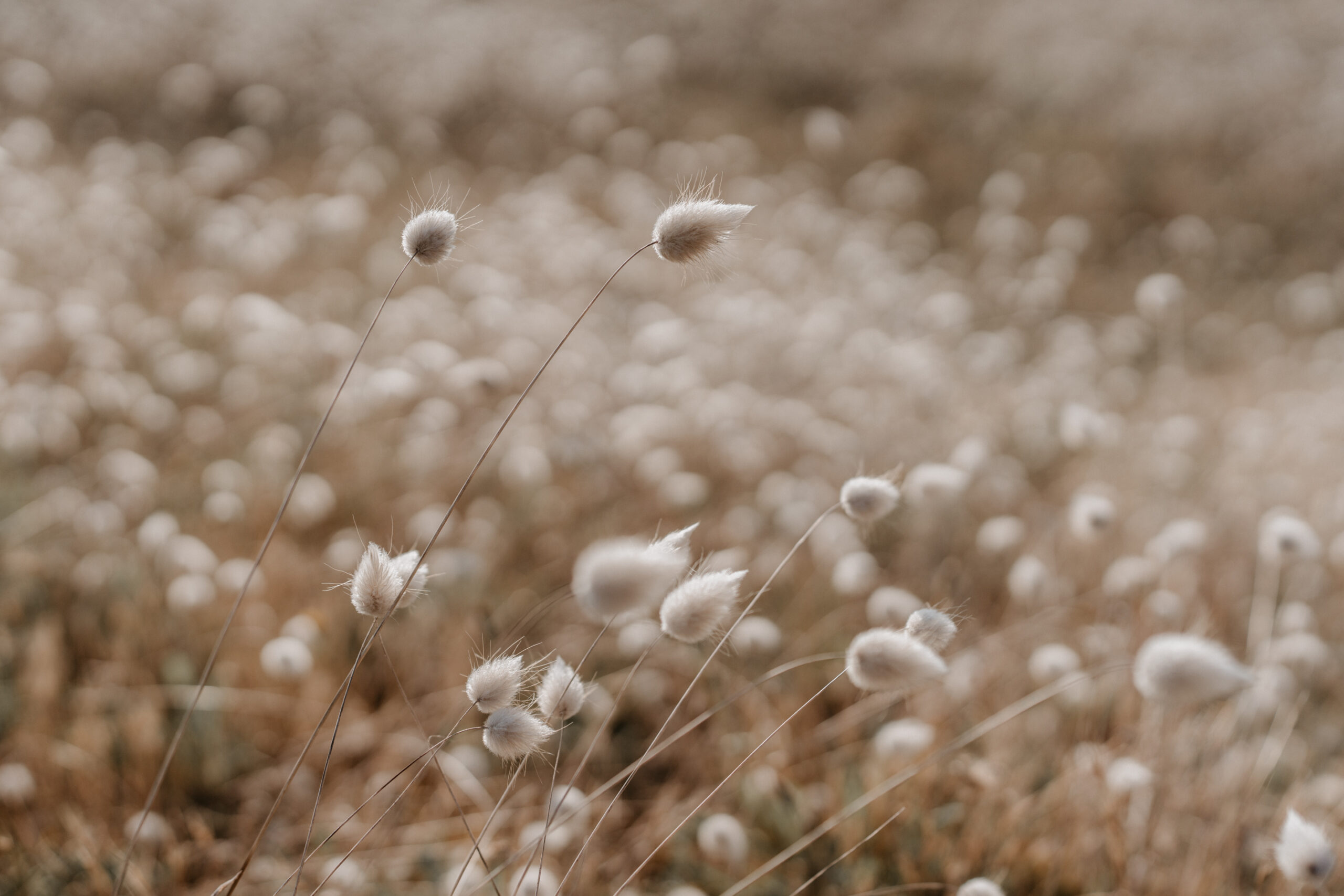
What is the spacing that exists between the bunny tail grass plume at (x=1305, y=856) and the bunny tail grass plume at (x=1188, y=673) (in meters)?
0.30

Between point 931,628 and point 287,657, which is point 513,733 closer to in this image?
point 931,628

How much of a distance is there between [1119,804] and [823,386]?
122 inches

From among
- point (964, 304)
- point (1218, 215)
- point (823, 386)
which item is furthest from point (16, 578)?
point (1218, 215)

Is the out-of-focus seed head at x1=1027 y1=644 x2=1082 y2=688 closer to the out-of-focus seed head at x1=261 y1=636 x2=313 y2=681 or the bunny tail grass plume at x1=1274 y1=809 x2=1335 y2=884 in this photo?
the bunny tail grass plume at x1=1274 y1=809 x2=1335 y2=884

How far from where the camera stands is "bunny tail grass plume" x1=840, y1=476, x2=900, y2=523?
4.03 feet

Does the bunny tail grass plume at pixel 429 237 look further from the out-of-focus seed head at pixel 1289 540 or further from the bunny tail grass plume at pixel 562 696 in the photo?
the out-of-focus seed head at pixel 1289 540

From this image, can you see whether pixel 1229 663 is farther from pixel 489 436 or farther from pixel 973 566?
pixel 489 436

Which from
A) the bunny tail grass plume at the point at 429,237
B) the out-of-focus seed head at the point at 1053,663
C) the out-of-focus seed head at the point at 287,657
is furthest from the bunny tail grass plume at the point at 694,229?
the out-of-focus seed head at the point at 1053,663

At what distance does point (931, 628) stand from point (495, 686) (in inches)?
24.1

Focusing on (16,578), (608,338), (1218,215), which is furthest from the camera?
(1218,215)

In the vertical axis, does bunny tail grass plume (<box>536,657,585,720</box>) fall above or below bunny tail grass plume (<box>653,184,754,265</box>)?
below

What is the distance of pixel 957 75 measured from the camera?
432 inches

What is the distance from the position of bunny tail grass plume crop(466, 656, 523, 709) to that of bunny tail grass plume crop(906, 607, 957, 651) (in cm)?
56

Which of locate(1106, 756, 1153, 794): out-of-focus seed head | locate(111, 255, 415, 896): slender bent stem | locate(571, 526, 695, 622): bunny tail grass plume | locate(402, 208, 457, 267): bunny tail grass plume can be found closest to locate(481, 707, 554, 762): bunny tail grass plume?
locate(571, 526, 695, 622): bunny tail grass plume
